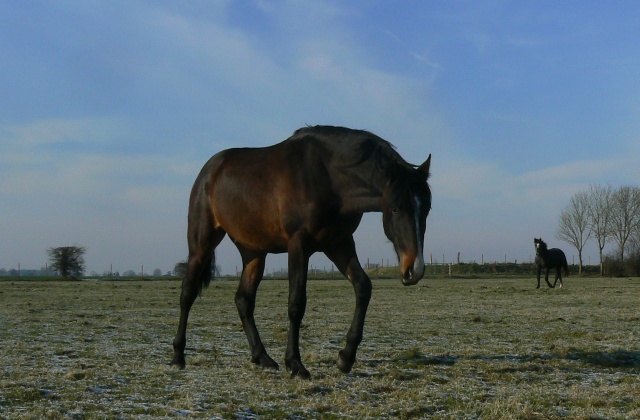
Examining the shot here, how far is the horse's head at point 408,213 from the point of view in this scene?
18.2ft

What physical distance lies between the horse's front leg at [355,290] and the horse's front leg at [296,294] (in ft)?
1.40

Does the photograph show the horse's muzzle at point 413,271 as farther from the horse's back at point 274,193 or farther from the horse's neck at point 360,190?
the horse's back at point 274,193

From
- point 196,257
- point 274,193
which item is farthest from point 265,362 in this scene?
point 274,193

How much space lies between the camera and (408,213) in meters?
5.63

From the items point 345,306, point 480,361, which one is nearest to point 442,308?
point 345,306

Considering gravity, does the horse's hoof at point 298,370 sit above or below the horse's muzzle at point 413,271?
below

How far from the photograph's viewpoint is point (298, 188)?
627 cm

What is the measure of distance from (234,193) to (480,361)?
3.31 meters

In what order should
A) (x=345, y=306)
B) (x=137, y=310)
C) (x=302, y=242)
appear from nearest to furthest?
(x=302, y=242)
(x=137, y=310)
(x=345, y=306)

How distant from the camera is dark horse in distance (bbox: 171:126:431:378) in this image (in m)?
5.71

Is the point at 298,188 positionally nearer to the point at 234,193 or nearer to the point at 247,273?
the point at 234,193

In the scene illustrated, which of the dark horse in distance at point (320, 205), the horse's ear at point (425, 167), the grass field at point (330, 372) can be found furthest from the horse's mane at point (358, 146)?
the grass field at point (330, 372)

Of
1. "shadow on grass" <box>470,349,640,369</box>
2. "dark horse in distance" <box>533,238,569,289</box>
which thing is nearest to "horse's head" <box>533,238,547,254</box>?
"dark horse in distance" <box>533,238,569,289</box>

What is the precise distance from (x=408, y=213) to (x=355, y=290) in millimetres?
1163
